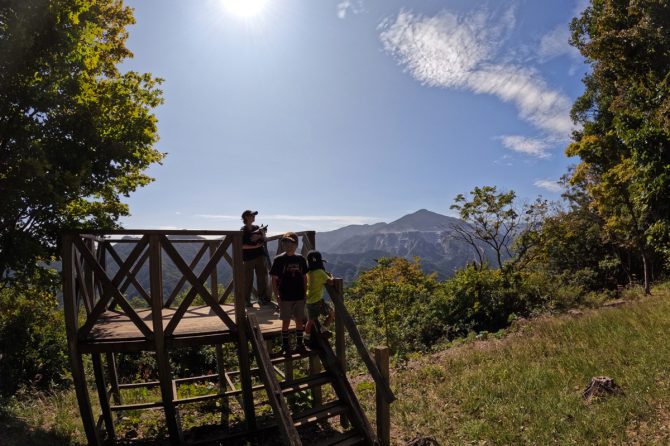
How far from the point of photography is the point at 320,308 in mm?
6414

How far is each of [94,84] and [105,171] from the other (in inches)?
106

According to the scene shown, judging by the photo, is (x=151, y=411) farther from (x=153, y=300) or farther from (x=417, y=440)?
(x=417, y=440)

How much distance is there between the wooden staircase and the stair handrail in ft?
1.76

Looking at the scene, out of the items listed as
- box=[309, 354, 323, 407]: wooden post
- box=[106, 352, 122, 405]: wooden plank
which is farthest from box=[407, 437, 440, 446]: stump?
box=[106, 352, 122, 405]: wooden plank

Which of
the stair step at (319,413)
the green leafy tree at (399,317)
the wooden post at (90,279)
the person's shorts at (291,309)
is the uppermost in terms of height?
the wooden post at (90,279)

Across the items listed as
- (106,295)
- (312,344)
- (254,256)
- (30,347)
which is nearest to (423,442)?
(312,344)

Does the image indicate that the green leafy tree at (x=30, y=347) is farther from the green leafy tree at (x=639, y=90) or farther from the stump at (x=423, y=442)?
the green leafy tree at (x=639, y=90)

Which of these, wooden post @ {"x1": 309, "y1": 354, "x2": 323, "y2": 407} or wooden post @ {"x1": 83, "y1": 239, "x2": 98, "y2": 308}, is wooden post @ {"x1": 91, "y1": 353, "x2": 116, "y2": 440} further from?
wooden post @ {"x1": 309, "y1": 354, "x2": 323, "y2": 407}

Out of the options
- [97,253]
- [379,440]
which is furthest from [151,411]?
[379,440]

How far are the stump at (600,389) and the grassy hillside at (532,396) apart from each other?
0.17m

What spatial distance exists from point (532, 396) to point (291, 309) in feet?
16.1

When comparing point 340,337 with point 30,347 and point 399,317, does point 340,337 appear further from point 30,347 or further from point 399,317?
point 399,317

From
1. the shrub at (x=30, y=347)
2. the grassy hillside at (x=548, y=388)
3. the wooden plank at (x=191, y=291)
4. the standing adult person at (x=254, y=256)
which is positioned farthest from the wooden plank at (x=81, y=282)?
the shrub at (x=30, y=347)

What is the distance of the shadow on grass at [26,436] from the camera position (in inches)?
266
